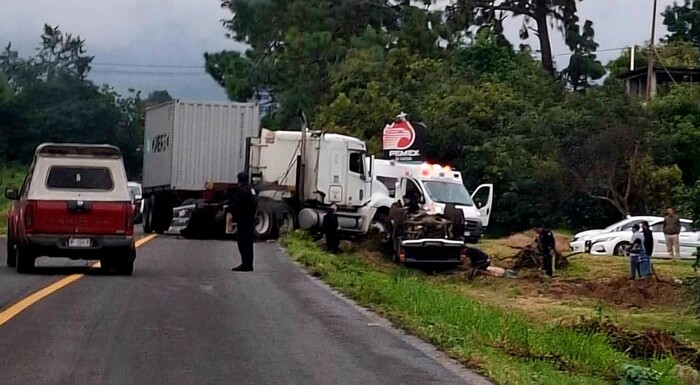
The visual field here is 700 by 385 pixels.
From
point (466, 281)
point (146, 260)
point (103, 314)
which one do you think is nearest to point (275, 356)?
point (103, 314)

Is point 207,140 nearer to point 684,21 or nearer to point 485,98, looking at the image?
point 485,98

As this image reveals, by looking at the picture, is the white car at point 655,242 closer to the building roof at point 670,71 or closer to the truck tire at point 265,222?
the truck tire at point 265,222

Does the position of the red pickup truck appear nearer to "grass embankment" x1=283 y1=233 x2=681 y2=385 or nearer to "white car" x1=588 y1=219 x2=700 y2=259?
"grass embankment" x1=283 y1=233 x2=681 y2=385

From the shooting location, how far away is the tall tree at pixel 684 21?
92562 millimetres

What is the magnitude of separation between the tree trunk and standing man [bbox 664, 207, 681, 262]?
102 feet

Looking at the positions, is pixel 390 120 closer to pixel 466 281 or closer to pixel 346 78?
pixel 346 78

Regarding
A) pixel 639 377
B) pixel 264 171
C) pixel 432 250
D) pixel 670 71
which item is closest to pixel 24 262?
pixel 432 250

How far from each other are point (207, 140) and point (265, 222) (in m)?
2.88

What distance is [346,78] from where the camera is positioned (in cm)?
5978

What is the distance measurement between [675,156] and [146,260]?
29865 mm

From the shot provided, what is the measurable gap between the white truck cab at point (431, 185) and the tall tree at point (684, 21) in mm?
58232

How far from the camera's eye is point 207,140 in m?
35.1

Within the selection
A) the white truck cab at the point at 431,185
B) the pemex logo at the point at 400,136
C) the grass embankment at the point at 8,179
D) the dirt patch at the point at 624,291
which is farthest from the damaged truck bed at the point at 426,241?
the grass embankment at the point at 8,179

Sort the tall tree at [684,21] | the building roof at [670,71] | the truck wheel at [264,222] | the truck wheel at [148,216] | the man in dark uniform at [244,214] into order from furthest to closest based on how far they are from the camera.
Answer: the tall tree at [684,21], the building roof at [670,71], the truck wheel at [148,216], the truck wheel at [264,222], the man in dark uniform at [244,214]
